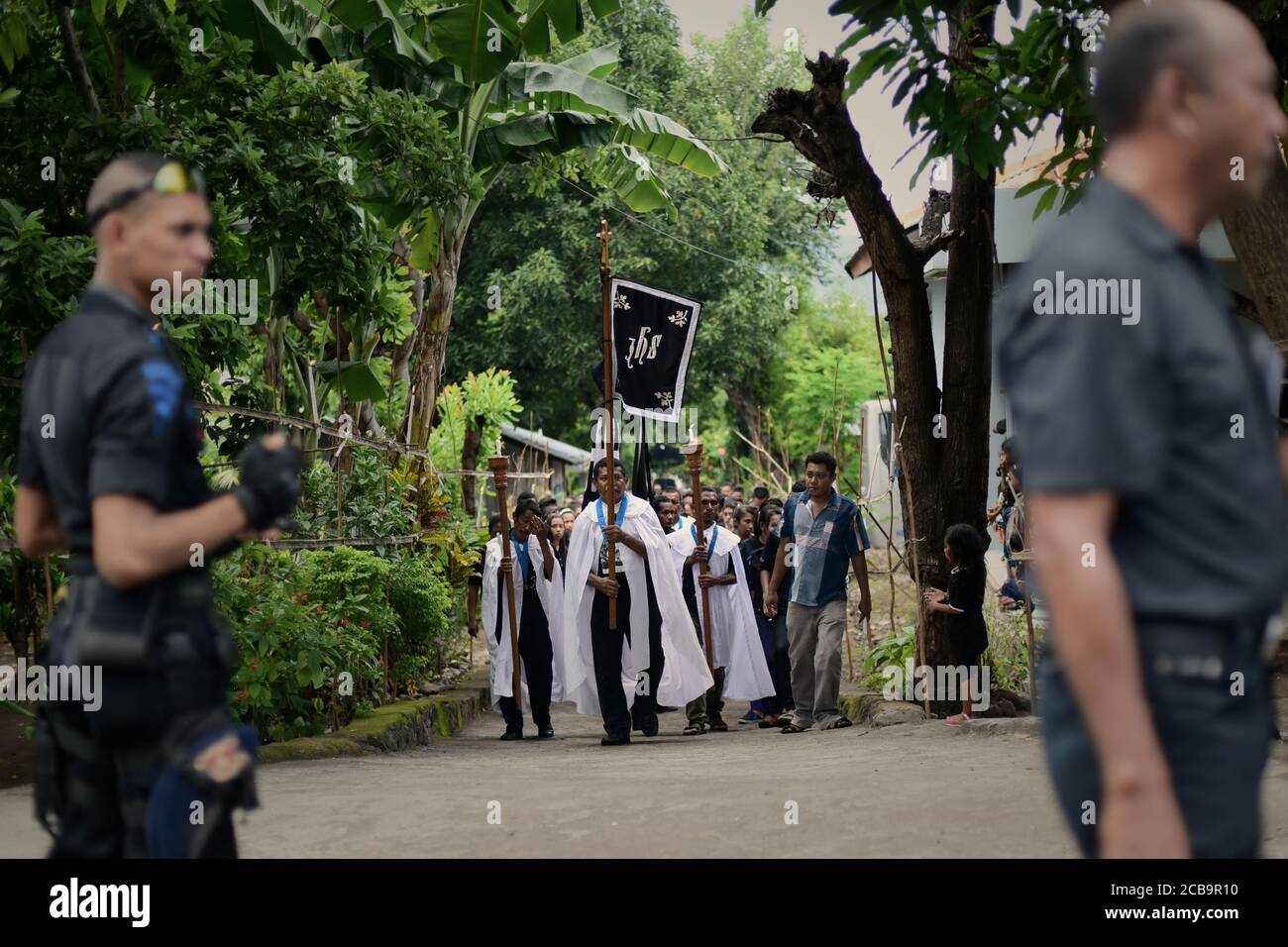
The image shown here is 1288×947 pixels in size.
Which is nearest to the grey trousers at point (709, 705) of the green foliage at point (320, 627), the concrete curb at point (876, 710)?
the concrete curb at point (876, 710)

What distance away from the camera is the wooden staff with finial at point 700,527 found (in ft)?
44.8

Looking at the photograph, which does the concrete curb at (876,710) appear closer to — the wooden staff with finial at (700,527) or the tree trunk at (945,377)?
the tree trunk at (945,377)

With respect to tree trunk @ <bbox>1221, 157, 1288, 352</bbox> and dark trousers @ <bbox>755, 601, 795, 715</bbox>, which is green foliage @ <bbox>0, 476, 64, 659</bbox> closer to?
tree trunk @ <bbox>1221, 157, 1288, 352</bbox>

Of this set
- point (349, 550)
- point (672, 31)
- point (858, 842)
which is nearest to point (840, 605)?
point (349, 550)

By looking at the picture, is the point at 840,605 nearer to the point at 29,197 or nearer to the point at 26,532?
the point at 29,197

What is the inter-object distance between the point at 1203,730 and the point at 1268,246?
5.83m

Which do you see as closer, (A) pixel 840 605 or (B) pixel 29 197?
(B) pixel 29 197

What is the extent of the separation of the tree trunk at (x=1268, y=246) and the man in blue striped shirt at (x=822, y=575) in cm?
456

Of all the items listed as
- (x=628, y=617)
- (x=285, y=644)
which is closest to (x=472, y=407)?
(x=628, y=617)

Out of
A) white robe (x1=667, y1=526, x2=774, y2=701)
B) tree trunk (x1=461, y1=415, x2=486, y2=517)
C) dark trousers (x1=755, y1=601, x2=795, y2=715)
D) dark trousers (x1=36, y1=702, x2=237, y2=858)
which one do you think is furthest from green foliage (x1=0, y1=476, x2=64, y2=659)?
tree trunk (x1=461, y1=415, x2=486, y2=517)

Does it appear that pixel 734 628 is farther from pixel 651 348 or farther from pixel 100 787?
pixel 100 787

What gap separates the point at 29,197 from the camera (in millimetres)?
8531

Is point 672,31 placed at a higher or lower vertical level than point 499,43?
higher
